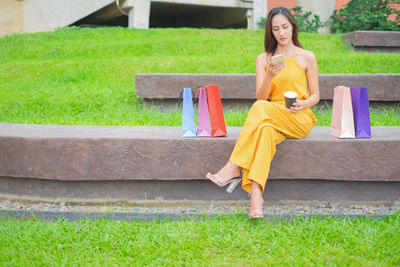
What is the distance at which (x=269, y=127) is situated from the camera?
2373 millimetres

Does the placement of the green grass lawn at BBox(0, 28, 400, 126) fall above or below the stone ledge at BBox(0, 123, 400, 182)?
above

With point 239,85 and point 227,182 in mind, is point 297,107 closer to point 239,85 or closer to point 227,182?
point 227,182

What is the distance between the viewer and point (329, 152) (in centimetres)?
254

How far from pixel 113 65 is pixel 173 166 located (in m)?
3.35

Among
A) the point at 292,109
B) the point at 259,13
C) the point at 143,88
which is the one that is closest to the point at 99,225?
the point at 292,109

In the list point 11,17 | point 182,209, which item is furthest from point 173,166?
point 11,17

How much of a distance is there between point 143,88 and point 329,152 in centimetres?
243

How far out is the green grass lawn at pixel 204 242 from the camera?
1.93 metres

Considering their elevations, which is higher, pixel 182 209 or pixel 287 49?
pixel 287 49

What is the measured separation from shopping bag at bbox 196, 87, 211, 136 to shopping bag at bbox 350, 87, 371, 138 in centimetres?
106

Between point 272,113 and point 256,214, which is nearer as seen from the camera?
point 256,214

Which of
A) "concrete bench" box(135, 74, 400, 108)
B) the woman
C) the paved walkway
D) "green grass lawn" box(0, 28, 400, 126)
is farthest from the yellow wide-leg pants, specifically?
"concrete bench" box(135, 74, 400, 108)

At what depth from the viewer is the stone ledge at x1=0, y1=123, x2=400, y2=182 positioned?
2541 mm

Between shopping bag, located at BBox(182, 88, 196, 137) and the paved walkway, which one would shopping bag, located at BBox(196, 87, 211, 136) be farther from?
the paved walkway
